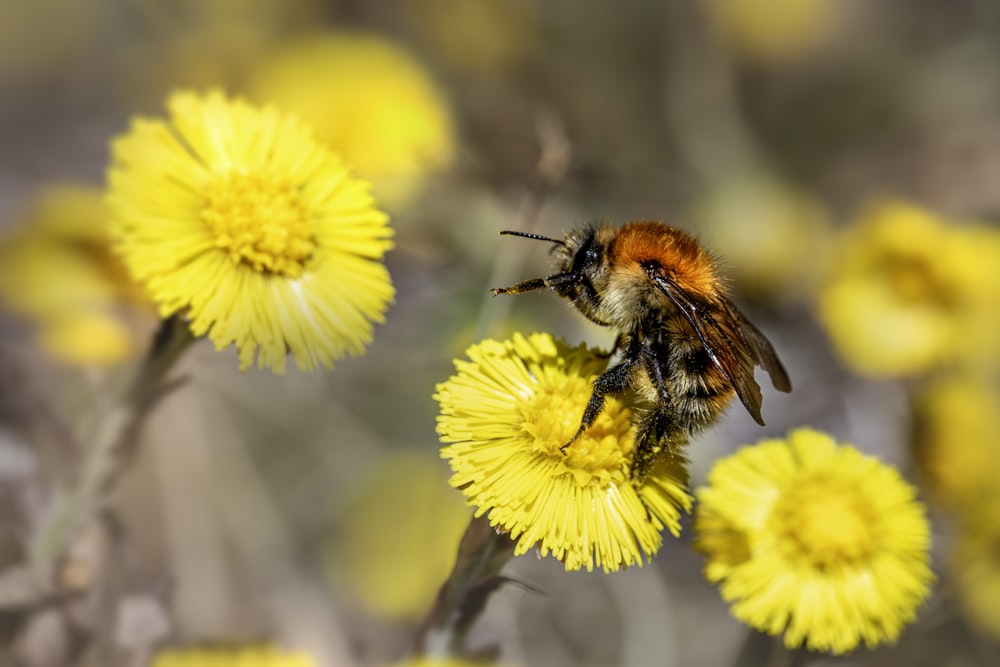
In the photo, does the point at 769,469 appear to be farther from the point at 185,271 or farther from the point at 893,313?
the point at 893,313

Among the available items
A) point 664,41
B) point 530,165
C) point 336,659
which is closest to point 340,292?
point 336,659

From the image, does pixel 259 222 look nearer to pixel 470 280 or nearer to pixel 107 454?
pixel 107 454

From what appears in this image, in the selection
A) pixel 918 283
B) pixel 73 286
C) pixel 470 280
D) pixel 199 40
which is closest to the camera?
pixel 73 286

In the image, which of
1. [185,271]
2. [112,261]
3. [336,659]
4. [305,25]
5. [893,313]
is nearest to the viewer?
[185,271]

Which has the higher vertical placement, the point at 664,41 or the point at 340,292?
the point at 664,41

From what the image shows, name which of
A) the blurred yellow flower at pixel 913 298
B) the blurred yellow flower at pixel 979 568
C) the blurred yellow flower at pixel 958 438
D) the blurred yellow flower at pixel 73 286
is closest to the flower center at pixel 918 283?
the blurred yellow flower at pixel 913 298

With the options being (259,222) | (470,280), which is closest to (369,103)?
(470,280)

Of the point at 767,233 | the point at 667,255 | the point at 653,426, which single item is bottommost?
the point at 653,426
